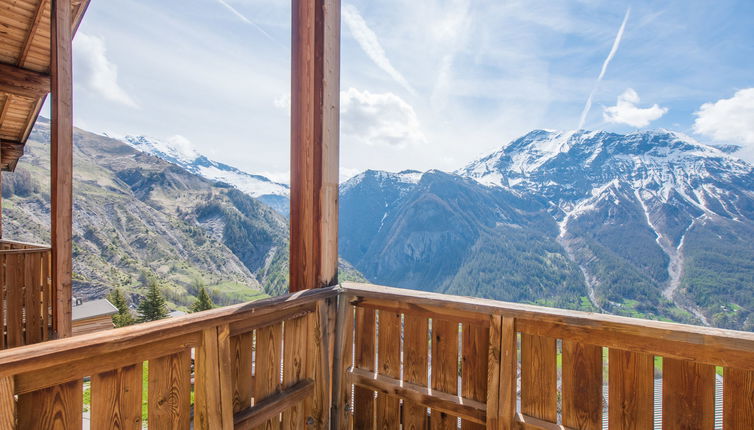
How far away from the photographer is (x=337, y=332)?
2107 mm

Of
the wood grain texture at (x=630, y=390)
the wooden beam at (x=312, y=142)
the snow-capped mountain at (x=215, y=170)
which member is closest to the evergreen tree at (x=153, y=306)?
the wooden beam at (x=312, y=142)

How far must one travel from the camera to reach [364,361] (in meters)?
2.10

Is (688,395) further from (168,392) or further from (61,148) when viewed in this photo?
(61,148)

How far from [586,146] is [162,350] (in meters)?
203

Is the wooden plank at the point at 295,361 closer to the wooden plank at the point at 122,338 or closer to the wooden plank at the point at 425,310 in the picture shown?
the wooden plank at the point at 122,338

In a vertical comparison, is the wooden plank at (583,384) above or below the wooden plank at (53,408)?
below

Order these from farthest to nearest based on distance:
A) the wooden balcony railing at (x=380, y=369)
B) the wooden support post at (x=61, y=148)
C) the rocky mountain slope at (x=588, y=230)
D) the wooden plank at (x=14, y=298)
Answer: the rocky mountain slope at (x=588, y=230) < the wooden plank at (x=14, y=298) < the wooden support post at (x=61, y=148) < the wooden balcony railing at (x=380, y=369)

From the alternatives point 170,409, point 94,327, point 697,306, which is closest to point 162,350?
point 170,409

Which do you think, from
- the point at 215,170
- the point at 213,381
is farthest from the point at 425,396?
the point at 215,170

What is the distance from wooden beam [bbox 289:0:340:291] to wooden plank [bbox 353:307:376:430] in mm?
314

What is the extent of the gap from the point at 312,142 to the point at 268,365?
1253 mm

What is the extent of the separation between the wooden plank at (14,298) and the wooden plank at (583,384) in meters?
4.63

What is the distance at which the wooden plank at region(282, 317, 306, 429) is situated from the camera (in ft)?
6.10

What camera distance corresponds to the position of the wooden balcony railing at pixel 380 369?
3.66ft
